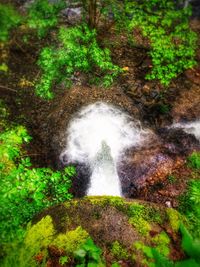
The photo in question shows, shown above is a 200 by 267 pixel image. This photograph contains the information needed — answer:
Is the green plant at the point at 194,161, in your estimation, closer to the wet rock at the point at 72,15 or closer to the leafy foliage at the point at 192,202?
the leafy foliage at the point at 192,202

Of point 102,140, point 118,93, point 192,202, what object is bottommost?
point 102,140

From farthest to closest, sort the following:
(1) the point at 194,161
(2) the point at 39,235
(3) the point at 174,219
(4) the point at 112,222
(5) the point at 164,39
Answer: (5) the point at 164,39 < (1) the point at 194,161 < (3) the point at 174,219 < (4) the point at 112,222 < (2) the point at 39,235

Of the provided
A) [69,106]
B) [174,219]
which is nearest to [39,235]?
[174,219]

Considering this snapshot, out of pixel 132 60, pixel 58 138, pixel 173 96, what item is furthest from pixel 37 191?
pixel 132 60

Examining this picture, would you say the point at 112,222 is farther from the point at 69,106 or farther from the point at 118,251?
the point at 69,106

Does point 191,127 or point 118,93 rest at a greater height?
point 118,93

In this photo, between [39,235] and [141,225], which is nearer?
[39,235]

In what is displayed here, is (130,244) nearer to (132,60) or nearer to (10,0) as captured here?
(132,60)
